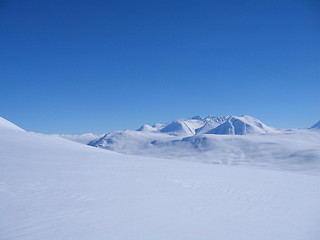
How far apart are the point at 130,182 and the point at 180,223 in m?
4.87

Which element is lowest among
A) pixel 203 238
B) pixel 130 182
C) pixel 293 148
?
pixel 203 238

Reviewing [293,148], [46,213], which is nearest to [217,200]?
[46,213]

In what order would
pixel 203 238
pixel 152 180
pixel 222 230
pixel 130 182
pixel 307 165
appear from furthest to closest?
1. pixel 307 165
2. pixel 152 180
3. pixel 130 182
4. pixel 222 230
5. pixel 203 238

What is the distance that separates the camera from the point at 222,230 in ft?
19.1

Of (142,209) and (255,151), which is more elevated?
(255,151)

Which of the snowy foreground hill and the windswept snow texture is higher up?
the windswept snow texture

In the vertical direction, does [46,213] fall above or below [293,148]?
below

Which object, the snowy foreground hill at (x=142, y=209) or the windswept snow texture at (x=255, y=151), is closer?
the snowy foreground hill at (x=142, y=209)

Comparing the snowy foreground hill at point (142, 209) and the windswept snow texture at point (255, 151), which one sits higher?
the windswept snow texture at point (255, 151)

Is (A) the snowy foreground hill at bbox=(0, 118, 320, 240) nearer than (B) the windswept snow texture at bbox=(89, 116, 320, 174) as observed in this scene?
Yes

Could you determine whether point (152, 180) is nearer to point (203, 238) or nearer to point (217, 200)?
point (217, 200)

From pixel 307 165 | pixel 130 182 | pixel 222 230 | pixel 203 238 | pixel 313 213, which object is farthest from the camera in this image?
pixel 307 165

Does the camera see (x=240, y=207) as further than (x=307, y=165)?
No

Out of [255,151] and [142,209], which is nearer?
[142,209]
